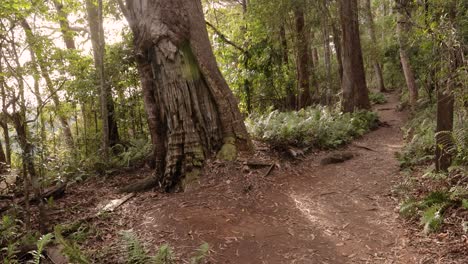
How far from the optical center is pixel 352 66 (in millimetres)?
12617

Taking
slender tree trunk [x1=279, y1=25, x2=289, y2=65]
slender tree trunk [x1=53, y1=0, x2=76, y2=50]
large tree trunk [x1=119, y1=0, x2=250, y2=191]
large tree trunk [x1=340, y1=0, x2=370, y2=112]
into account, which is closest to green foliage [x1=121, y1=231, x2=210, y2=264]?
large tree trunk [x1=119, y1=0, x2=250, y2=191]

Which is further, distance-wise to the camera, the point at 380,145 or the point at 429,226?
the point at 380,145

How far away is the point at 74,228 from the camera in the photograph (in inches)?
192

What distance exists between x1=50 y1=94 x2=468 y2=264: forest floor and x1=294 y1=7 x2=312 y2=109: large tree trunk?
23.6ft

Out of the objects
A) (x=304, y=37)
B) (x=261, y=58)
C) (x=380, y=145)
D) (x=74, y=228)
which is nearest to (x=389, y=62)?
(x=304, y=37)

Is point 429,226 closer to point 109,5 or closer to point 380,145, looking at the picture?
point 380,145

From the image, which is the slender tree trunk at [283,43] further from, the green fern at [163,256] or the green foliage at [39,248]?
the green foliage at [39,248]

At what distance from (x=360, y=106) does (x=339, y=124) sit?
353cm

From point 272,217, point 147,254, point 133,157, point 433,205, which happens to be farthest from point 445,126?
point 133,157

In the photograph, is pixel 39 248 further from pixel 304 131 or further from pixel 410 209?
pixel 304 131

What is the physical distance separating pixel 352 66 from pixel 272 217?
939 cm

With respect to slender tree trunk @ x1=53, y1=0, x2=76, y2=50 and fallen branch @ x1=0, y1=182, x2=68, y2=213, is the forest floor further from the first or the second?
slender tree trunk @ x1=53, y1=0, x2=76, y2=50

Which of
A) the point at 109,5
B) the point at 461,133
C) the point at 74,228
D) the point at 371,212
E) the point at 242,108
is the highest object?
the point at 109,5

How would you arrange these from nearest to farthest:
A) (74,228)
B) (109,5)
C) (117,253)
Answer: (117,253), (74,228), (109,5)
